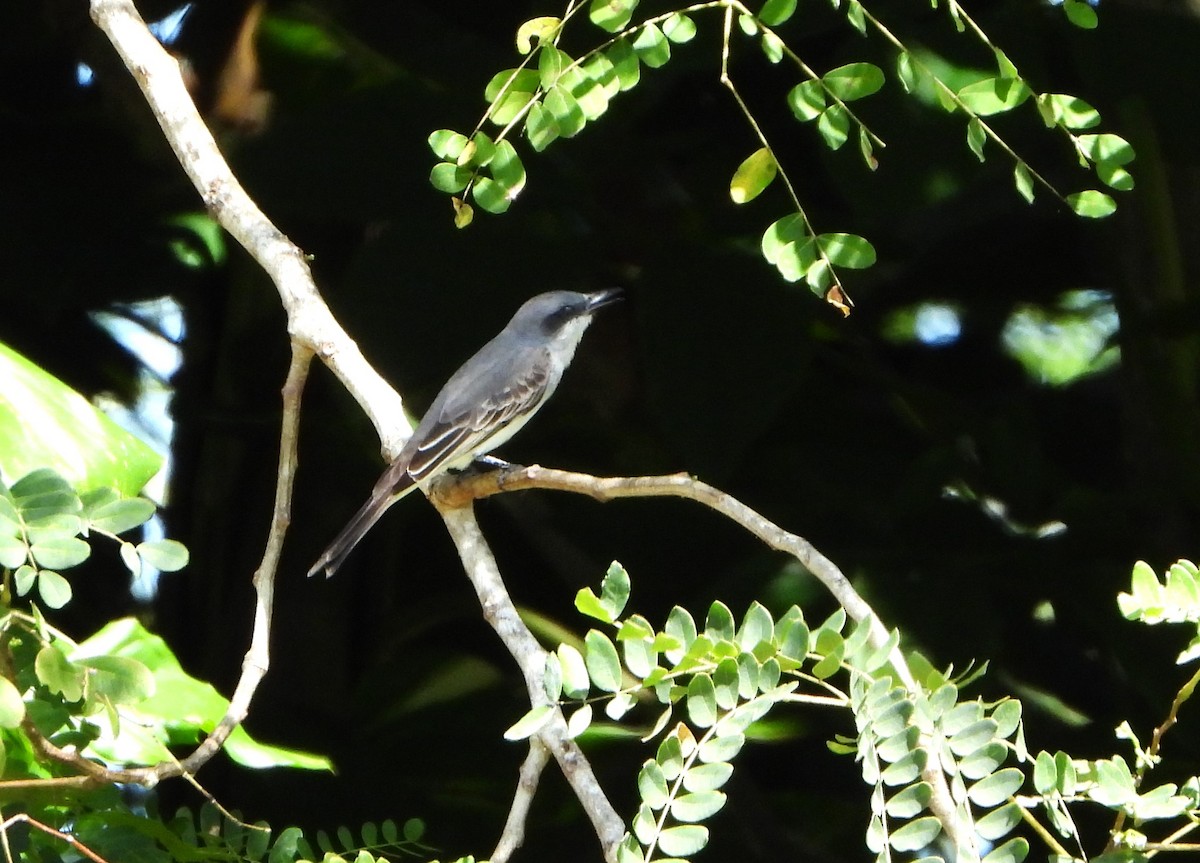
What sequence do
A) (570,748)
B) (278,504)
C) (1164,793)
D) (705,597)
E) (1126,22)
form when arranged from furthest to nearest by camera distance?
(705,597)
(1126,22)
(278,504)
(570,748)
(1164,793)

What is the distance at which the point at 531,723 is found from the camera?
48.4 inches

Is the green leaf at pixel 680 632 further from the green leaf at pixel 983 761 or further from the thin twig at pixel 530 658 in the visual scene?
the green leaf at pixel 983 761

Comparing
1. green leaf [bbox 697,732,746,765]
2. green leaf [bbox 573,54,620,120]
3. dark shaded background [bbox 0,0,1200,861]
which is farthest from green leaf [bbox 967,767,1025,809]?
dark shaded background [bbox 0,0,1200,861]

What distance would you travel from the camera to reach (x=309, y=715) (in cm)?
320

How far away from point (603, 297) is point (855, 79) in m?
1.41

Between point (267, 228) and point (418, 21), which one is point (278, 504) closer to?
point (267, 228)

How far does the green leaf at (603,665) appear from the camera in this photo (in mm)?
1281

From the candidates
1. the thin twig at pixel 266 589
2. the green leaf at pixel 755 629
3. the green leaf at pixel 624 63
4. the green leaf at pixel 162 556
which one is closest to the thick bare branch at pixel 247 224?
the thin twig at pixel 266 589

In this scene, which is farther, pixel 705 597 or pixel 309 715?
pixel 309 715

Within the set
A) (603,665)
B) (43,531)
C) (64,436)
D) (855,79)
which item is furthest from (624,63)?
(64,436)

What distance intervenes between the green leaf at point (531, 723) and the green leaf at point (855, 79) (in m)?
0.80

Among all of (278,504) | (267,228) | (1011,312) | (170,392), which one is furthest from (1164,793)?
(170,392)

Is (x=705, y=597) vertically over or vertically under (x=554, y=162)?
under

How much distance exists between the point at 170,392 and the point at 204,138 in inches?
44.9
